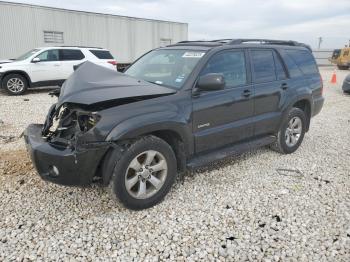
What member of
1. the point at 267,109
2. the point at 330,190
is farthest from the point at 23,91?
the point at 330,190

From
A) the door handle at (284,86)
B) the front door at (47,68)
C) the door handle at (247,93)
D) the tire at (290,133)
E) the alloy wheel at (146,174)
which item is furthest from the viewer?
the front door at (47,68)

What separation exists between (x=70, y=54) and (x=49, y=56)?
0.78 meters

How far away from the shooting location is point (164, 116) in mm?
3436

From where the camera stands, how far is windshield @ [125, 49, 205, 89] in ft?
12.9

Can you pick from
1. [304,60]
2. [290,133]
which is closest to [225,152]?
[290,133]

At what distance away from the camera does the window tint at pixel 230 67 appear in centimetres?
Answer: 404

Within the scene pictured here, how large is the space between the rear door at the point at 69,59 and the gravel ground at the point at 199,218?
7.47 metres

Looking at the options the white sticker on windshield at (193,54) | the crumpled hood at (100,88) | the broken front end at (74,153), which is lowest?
the broken front end at (74,153)

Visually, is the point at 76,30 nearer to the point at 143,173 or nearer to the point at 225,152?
the point at 225,152

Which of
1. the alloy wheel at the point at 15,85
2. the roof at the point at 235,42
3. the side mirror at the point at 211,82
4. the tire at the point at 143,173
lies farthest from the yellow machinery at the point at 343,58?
the tire at the point at 143,173

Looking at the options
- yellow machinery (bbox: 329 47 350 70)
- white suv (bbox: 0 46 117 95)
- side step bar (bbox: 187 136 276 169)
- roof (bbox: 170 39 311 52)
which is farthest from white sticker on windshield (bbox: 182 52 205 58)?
yellow machinery (bbox: 329 47 350 70)

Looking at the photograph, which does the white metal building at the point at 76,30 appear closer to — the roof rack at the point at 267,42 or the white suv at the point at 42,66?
the white suv at the point at 42,66

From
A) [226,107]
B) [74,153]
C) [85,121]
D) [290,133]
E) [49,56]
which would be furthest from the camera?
[49,56]

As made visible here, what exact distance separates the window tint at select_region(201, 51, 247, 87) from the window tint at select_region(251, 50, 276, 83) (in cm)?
24
